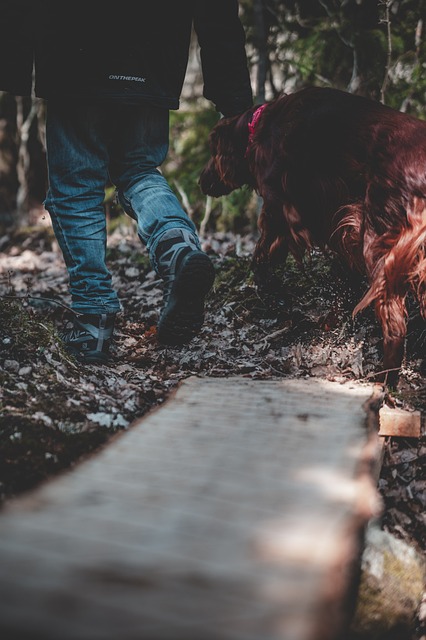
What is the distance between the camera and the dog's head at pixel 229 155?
3479 millimetres

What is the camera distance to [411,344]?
3.22m

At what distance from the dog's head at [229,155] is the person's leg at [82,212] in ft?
2.66

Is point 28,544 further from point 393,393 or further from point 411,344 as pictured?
point 411,344

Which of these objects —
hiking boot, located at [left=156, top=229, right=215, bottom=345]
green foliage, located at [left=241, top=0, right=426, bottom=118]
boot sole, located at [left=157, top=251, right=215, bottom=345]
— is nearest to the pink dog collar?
hiking boot, located at [left=156, top=229, right=215, bottom=345]

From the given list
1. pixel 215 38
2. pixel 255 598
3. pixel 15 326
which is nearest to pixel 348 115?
pixel 215 38

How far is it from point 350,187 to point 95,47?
138 centimetres

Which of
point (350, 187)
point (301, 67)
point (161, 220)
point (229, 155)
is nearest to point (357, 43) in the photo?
point (301, 67)

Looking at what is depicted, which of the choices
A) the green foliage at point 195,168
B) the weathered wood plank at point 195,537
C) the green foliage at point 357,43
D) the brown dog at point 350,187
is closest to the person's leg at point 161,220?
the brown dog at point 350,187

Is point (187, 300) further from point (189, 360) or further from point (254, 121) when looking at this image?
point (254, 121)

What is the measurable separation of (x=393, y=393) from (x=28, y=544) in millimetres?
2079

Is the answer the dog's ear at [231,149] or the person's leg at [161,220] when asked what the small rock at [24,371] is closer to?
the person's leg at [161,220]

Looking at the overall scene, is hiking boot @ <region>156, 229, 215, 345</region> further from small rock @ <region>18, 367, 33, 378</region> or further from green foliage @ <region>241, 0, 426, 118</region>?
green foliage @ <region>241, 0, 426, 118</region>

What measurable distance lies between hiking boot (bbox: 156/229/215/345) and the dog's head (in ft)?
2.84

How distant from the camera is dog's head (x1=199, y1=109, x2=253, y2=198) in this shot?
348 centimetres
